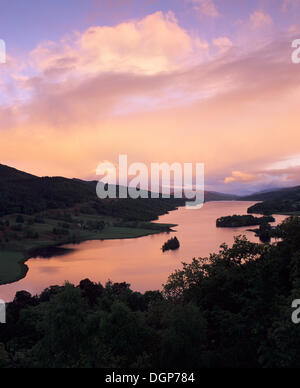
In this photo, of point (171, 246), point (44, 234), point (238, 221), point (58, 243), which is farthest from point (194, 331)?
point (238, 221)

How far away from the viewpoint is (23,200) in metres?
172

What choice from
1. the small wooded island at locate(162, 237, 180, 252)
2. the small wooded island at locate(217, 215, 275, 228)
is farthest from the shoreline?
the small wooded island at locate(162, 237, 180, 252)

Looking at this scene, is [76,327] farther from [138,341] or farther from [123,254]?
[123,254]

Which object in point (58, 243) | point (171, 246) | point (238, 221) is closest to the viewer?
point (171, 246)

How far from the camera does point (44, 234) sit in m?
122

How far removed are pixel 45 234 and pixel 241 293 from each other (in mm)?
110312

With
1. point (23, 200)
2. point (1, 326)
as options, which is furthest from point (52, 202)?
point (1, 326)

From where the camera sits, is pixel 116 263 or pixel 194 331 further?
pixel 116 263

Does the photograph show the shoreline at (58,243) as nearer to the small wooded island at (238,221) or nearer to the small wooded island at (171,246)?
the small wooded island at (238,221)

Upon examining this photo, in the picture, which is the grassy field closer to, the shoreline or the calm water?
the shoreline

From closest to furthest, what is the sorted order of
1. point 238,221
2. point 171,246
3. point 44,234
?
1. point 171,246
2. point 44,234
3. point 238,221

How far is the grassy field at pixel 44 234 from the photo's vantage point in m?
81.9

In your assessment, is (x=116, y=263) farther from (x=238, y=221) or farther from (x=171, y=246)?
(x=238, y=221)

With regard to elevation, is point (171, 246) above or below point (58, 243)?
above
